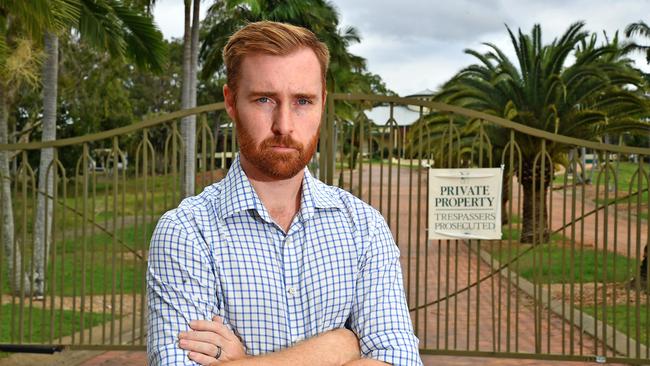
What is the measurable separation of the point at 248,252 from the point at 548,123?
1735 centimetres

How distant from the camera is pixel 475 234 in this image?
28.3ft

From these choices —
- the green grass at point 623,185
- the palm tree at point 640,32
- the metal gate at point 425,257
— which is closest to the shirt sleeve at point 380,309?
the metal gate at point 425,257

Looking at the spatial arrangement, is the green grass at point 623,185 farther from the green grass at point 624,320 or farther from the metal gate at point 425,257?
the green grass at point 624,320

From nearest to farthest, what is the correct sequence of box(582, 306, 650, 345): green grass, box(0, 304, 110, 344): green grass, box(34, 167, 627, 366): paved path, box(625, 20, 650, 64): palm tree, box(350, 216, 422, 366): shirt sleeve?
box(350, 216, 422, 366): shirt sleeve < box(34, 167, 627, 366): paved path < box(0, 304, 110, 344): green grass < box(582, 306, 650, 345): green grass < box(625, 20, 650, 64): palm tree

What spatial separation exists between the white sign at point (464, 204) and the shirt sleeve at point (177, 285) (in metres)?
6.70

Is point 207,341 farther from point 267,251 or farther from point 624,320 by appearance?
point 624,320

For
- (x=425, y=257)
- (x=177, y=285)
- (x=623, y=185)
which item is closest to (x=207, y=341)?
(x=177, y=285)

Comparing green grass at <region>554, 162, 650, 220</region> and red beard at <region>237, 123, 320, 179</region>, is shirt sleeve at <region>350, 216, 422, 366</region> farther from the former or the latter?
green grass at <region>554, 162, 650, 220</region>

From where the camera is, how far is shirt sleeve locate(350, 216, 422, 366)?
7.03ft

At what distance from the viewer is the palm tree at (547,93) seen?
17859 millimetres

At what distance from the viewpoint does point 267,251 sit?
2033 millimetres

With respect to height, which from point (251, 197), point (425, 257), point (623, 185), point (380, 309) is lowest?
point (425, 257)

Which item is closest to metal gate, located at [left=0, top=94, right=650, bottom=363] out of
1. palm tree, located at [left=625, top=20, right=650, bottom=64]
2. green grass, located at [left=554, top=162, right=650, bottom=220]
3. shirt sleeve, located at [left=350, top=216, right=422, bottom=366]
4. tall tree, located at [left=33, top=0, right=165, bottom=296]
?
green grass, located at [left=554, top=162, right=650, bottom=220]

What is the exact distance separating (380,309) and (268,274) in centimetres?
33
